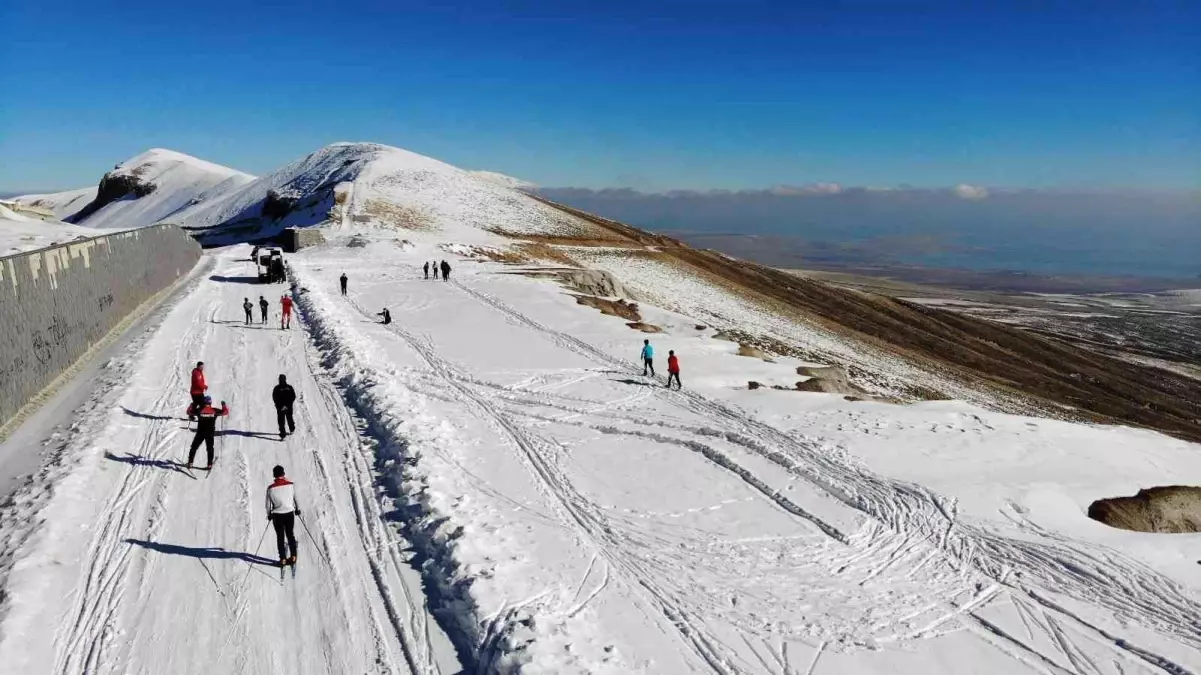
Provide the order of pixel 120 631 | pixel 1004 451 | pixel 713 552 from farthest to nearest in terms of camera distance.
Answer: pixel 1004 451, pixel 713 552, pixel 120 631

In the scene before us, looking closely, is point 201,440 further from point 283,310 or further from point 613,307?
point 613,307

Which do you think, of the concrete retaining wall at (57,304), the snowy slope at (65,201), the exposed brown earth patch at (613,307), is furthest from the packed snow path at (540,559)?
the snowy slope at (65,201)

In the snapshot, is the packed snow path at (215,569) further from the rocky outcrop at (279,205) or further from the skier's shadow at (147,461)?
the rocky outcrop at (279,205)

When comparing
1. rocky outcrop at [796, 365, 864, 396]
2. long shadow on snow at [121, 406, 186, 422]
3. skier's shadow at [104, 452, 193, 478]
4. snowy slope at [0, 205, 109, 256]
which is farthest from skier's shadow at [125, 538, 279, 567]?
snowy slope at [0, 205, 109, 256]

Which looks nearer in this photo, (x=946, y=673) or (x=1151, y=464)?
(x=946, y=673)

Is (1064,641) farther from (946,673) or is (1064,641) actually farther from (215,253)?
(215,253)

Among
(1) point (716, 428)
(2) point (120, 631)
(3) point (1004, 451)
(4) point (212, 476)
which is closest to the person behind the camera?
(2) point (120, 631)

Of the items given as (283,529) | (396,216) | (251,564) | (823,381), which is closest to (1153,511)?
(823,381)

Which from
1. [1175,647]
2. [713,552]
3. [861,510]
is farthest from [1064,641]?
A: [713,552]
